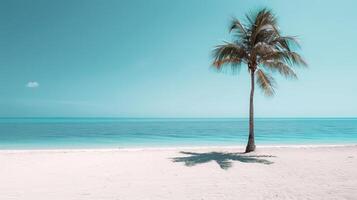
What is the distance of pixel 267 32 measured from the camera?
1182 centimetres

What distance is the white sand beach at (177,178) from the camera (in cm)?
583

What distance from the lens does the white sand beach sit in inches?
230

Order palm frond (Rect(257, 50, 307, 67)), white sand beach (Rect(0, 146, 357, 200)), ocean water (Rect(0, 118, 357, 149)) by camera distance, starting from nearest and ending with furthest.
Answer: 1. white sand beach (Rect(0, 146, 357, 200))
2. palm frond (Rect(257, 50, 307, 67))
3. ocean water (Rect(0, 118, 357, 149))

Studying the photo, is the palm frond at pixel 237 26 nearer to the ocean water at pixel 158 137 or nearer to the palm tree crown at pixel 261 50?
the palm tree crown at pixel 261 50

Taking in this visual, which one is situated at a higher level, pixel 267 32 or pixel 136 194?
pixel 267 32

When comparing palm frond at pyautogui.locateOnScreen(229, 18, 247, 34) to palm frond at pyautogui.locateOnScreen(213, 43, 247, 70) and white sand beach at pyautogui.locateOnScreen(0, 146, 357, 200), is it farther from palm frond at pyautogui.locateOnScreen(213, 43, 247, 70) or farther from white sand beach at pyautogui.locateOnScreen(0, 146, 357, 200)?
white sand beach at pyautogui.locateOnScreen(0, 146, 357, 200)

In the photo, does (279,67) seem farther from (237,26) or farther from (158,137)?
(158,137)

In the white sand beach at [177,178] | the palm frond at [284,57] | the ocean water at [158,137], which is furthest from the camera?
the ocean water at [158,137]

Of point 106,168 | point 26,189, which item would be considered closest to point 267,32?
point 106,168

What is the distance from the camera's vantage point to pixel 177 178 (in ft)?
24.3

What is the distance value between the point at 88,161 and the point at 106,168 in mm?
1769

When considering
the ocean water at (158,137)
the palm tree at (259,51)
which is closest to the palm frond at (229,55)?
the palm tree at (259,51)

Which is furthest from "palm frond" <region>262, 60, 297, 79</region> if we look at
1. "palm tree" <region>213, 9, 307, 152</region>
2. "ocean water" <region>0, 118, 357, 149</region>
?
"ocean water" <region>0, 118, 357, 149</region>

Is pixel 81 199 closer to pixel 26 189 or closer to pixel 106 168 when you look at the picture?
pixel 26 189
